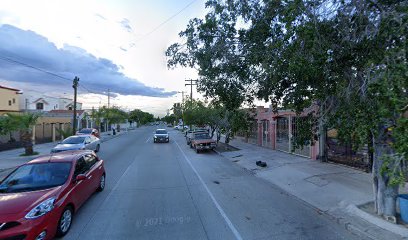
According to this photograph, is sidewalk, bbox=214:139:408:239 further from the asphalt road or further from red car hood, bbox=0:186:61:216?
red car hood, bbox=0:186:61:216

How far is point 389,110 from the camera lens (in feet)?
14.1

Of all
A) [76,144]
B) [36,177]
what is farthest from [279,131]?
[36,177]

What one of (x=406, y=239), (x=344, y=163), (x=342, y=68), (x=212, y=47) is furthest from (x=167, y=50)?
(x=344, y=163)

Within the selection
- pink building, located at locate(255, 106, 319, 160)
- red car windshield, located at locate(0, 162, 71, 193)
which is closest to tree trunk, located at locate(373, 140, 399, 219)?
red car windshield, located at locate(0, 162, 71, 193)

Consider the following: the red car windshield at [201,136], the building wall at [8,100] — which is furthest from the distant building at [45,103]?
the red car windshield at [201,136]

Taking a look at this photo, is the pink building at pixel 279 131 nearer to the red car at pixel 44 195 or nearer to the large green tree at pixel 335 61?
the large green tree at pixel 335 61

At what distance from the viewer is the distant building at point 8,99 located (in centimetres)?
4366

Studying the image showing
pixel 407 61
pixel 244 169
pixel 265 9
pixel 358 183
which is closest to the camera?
pixel 407 61

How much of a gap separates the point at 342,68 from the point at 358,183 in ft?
17.0

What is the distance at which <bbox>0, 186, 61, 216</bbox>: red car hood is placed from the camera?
193 inches

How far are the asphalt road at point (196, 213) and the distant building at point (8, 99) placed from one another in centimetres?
4321

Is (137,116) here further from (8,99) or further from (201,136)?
(201,136)

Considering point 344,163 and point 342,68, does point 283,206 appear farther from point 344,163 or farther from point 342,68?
point 344,163

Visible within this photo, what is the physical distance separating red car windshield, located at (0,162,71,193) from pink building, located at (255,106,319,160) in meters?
Answer: 11.9
